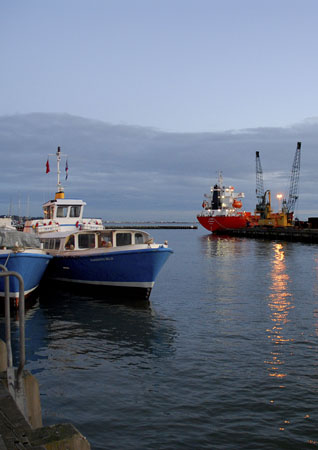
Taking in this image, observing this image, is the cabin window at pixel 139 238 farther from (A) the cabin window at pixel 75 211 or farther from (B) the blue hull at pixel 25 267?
(A) the cabin window at pixel 75 211

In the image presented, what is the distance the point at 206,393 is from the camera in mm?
11703

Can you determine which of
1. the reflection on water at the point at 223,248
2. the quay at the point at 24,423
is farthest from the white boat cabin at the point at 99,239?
the reflection on water at the point at 223,248

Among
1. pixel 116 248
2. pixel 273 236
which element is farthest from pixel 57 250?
pixel 273 236

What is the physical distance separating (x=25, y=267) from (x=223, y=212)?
120393 millimetres

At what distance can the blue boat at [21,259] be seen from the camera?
2166 cm

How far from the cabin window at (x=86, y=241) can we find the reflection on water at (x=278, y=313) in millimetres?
11937

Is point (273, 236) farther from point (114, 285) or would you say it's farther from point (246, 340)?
point (246, 340)

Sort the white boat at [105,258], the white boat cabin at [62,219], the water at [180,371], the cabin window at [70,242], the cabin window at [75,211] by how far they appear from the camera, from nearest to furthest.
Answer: the water at [180,371] < the white boat at [105,258] < the cabin window at [70,242] < the white boat cabin at [62,219] < the cabin window at [75,211]

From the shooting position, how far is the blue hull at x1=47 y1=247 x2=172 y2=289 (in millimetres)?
24672

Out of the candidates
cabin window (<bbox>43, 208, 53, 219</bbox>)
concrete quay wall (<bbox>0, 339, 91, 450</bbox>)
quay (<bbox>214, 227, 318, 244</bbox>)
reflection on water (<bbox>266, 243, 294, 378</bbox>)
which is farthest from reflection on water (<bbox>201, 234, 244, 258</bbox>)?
concrete quay wall (<bbox>0, 339, 91, 450</bbox>)

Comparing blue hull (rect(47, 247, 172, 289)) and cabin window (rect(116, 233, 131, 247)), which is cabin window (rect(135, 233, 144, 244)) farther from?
blue hull (rect(47, 247, 172, 289))

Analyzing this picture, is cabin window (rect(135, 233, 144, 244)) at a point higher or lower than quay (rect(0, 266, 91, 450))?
higher

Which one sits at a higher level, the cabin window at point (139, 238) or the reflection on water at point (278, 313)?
the cabin window at point (139, 238)

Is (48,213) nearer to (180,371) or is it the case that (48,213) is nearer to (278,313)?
(278,313)
